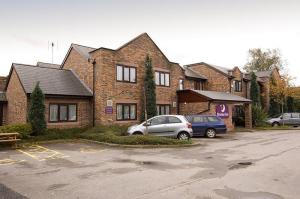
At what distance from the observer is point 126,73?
74.0ft

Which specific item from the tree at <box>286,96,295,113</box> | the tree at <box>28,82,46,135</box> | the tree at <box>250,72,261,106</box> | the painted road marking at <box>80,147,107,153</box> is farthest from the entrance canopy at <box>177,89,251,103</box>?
the tree at <box>286,96,295,113</box>

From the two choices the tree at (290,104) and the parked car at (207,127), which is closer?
the parked car at (207,127)

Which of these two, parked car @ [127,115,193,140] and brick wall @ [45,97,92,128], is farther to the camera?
brick wall @ [45,97,92,128]

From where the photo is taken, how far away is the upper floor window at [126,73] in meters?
22.0

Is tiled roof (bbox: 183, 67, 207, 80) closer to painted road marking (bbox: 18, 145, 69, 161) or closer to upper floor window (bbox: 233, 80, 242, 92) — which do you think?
upper floor window (bbox: 233, 80, 242, 92)

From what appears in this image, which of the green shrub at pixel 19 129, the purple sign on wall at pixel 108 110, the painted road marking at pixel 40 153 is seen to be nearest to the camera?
the painted road marking at pixel 40 153

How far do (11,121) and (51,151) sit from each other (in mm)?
8884

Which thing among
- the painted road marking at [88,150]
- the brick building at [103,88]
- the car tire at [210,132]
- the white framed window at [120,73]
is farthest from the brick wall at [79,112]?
the car tire at [210,132]

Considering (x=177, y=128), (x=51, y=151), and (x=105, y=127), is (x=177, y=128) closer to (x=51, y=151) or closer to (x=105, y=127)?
(x=105, y=127)

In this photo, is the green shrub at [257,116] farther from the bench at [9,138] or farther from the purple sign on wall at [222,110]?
the bench at [9,138]

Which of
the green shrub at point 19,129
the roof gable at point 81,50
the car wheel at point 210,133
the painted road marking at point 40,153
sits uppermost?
the roof gable at point 81,50

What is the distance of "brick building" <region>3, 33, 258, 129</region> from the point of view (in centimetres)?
1980

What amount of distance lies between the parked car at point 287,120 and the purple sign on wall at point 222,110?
1022cm

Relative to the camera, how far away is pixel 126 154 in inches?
508
